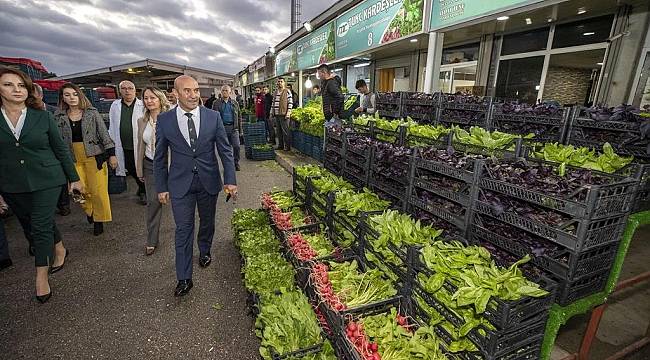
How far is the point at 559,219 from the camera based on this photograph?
6.12 ft

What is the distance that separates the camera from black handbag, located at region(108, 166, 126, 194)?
706 cm

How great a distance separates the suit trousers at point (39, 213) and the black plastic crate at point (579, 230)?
14.8ft

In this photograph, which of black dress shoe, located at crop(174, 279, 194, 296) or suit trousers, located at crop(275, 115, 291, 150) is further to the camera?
suit trousers, located at crop(275, 115, 291, 150)

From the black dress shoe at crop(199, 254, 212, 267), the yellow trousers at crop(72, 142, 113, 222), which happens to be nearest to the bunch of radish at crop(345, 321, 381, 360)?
the black dress shoe at crop(199, 254, 212, 267)

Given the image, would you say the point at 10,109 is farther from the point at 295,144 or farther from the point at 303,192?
the point at 295,144

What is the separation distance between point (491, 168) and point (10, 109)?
465cm

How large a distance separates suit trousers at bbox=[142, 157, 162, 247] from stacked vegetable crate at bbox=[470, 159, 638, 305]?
4152 mm

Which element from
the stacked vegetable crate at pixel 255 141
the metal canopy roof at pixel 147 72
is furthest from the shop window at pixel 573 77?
the metal canopy roof at pixel 147 72

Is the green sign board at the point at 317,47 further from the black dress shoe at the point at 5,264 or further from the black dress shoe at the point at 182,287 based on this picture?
the black dress shoe at the point at 5,264

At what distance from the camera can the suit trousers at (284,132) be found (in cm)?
1107

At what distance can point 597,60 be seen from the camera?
648 centimetres

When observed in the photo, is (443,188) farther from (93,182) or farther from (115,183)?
(115,183)

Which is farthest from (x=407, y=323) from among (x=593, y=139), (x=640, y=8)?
(x=640, y=8)

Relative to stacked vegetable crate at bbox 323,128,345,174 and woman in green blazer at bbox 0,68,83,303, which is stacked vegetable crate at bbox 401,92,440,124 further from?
woman in green blazer at bbox 0,68,83,303
